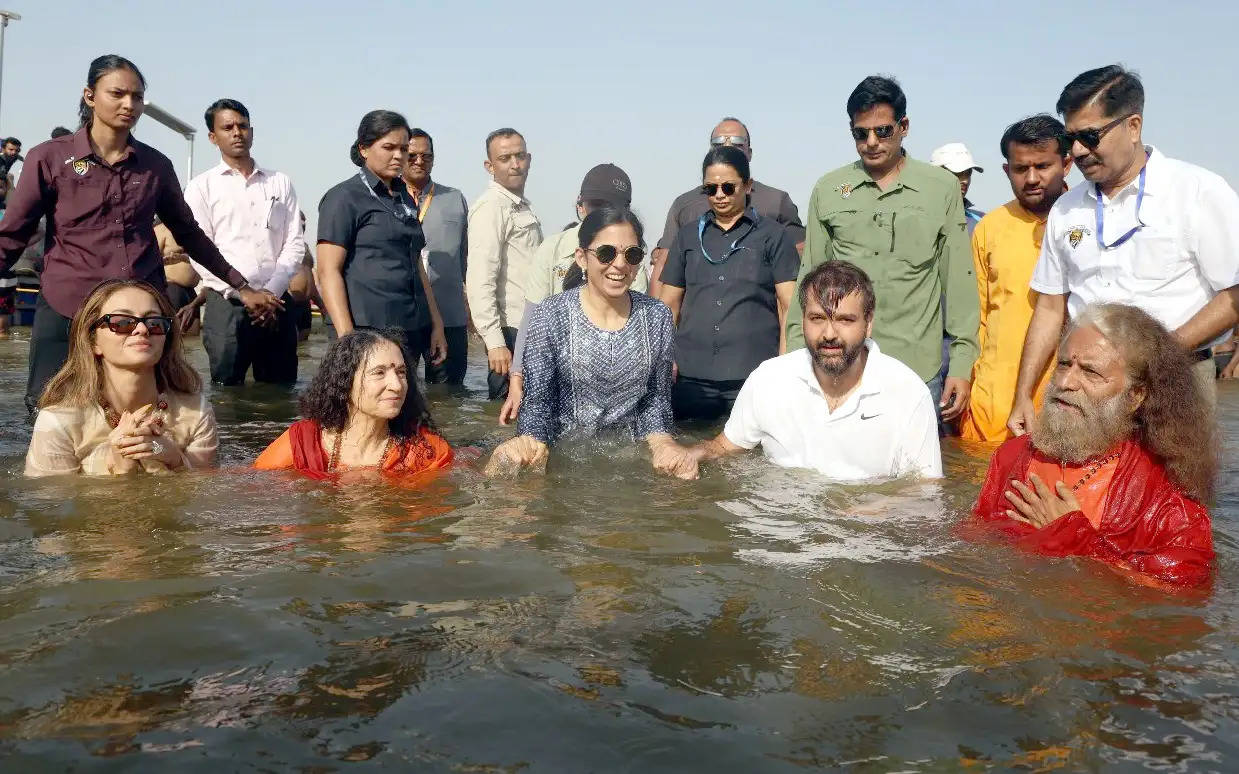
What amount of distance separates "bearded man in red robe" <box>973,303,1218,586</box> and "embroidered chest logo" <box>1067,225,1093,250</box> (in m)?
1.34

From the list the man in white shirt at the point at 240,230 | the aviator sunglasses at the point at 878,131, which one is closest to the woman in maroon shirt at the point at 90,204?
the man in white shirt at the point at 240,230

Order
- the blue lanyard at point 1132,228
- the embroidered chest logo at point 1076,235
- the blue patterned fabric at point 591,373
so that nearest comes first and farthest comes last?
the blue lanyard at point 1132,228 → the embroidered chest logo at point 1076,235 → the blue patterned fabric at point 591,373

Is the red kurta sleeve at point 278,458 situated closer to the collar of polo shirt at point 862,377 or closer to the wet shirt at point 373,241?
the wet shirt at point 373,241

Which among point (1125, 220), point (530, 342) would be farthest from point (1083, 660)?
point (530, 342)

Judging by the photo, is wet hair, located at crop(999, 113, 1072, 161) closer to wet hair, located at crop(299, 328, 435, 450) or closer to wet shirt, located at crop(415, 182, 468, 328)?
wet hair, located at crop(299, 328, 435, 450)

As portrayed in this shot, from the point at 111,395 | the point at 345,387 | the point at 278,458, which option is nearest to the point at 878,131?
the point at 345,387

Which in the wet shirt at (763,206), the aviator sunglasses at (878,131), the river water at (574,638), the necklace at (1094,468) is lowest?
the river water at (574,638)

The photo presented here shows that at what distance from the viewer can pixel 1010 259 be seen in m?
6.99

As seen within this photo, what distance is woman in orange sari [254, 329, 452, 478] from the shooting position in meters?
5.42

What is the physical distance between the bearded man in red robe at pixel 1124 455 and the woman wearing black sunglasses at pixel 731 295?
265 centimetres

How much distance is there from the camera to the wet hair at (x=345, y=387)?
5.44 meters

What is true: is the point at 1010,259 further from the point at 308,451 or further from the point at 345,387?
the point at 308,451

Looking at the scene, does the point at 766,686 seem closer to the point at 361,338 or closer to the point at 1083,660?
the point at 1083,660

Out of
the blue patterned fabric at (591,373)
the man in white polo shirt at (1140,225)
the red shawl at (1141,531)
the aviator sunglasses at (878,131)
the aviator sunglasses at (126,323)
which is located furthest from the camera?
the aviator sunglasses at (878,131)
